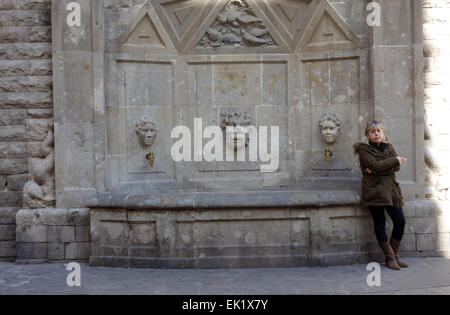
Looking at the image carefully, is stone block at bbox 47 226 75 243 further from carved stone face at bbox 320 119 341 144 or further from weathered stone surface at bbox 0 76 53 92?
carved stone face at bbox 320 119 341 144

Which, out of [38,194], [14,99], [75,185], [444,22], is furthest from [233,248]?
[444,22]

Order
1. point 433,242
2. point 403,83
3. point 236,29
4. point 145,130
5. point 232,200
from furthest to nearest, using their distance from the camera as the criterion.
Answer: point 236,29
point 145,130
point 403,83
point 433,242
point 232,200

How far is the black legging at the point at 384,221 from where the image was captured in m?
5.91

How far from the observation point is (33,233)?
6512 millimetres

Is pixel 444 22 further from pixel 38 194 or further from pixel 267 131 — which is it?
pixel 38 194

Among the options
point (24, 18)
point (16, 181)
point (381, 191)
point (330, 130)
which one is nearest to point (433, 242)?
point (381, 191)

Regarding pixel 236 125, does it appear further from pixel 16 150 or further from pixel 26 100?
pixel 16 150

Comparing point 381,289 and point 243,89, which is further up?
point 243,89

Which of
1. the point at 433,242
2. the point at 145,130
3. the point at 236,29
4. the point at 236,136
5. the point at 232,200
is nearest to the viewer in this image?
the point at 232,200

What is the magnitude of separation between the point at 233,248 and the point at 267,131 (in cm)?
203

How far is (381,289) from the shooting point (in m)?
5.02

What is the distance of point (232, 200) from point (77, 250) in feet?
6.74

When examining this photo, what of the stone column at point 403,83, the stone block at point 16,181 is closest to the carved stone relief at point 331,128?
the stone column at point 403,83

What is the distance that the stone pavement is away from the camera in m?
5.08
